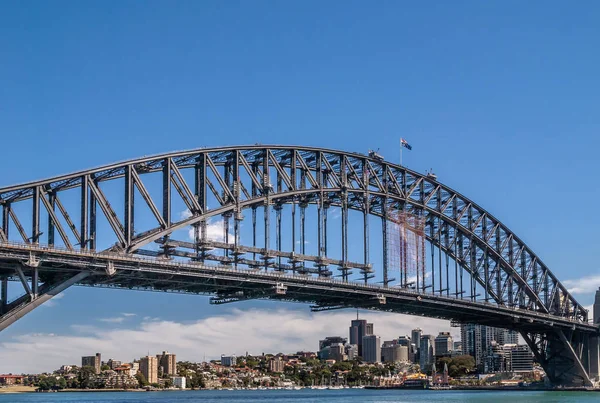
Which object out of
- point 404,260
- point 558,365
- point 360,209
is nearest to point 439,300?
point 404,260

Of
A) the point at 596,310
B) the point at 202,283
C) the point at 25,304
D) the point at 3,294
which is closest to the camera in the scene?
the point at 25,304

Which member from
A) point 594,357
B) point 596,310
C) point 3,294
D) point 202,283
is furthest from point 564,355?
point 3,294

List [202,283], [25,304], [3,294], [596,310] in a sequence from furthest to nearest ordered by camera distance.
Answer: [596,310], [202,283], [3,294], [25,304]

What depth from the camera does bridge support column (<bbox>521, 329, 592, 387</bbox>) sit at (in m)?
135

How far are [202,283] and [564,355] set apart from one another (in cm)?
7827

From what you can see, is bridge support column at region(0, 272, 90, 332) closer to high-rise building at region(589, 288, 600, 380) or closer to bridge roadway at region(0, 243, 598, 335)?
bridge roadway at region(0, 243, 598, 335)

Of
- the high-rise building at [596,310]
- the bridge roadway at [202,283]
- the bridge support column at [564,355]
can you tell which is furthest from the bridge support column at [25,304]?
the high-rise building at [596,310]

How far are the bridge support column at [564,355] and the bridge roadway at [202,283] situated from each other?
23.7 metres

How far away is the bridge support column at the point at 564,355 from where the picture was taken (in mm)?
135250

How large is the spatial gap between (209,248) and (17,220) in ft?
52.2

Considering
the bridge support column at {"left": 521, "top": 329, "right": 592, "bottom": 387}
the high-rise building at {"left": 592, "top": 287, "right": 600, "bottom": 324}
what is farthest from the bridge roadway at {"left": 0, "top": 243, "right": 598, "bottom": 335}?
the high-rise building at {"left": 592, "top": 287, "right": 600, "bottom": 324}

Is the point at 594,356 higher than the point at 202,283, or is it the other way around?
the point at 202,283

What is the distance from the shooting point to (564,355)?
13912 centimetres

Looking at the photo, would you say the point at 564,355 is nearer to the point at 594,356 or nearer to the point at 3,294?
the point at 594,356
